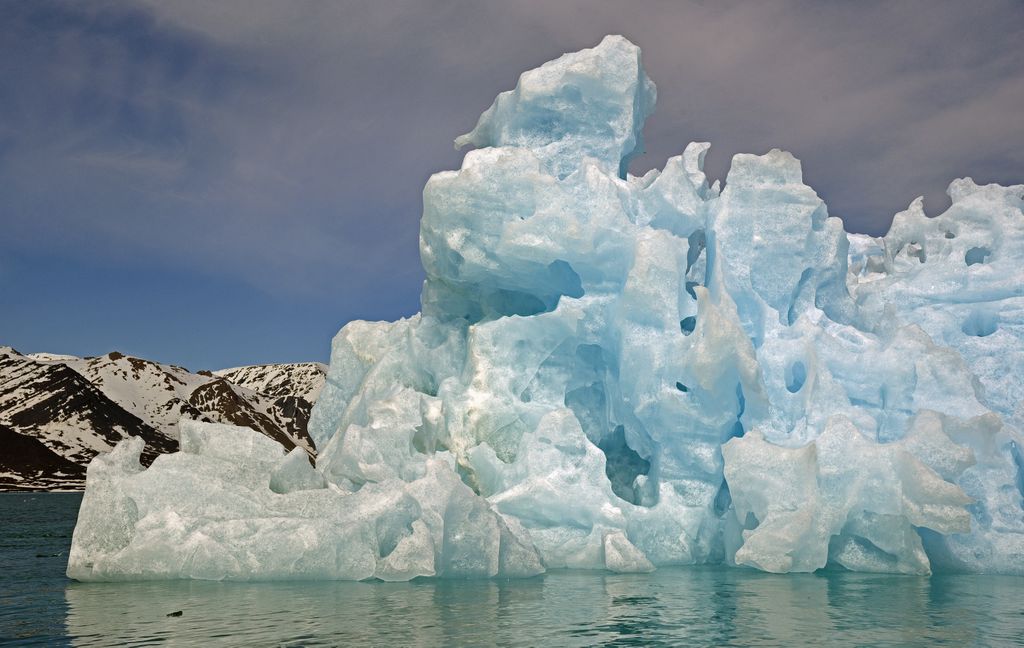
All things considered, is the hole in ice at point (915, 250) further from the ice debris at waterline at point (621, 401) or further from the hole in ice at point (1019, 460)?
the hole in ice at point (1019, 460)

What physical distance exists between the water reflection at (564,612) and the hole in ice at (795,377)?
5.59 metres

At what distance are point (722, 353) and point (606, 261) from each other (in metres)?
4.02

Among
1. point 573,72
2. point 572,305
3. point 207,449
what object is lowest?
point 207,449

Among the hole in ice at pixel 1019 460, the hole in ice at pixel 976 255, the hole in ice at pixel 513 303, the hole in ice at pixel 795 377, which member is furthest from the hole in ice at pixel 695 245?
the hole in ice at pixel 1019 460

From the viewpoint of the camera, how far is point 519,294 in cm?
2392

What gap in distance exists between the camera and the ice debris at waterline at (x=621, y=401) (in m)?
Answer: 16.0

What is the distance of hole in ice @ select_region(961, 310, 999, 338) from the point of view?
77.4ft

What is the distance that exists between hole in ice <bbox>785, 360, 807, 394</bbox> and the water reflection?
5585 millimetres

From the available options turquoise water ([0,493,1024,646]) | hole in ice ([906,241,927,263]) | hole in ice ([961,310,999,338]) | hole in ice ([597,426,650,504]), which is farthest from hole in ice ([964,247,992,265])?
hole in ice ([597,426,650,504])

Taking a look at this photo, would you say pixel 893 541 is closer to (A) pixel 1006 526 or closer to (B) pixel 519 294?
(A) pixel 1006 526

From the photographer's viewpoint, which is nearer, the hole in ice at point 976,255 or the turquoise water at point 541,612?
the turquoise water at point 541,612

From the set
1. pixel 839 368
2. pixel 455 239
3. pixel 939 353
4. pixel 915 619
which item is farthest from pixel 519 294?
pixel 915 619

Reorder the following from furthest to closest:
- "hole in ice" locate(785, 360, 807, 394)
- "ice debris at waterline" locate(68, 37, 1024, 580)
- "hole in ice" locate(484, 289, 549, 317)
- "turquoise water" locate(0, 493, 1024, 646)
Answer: "hole in ice" locate(484, 289, 549, 317) < "hole in ice" locate(785, 360, 807, 394) < "ice debris at waterline" locate(68, 37, 1024, 580) < "turquoise water" locate(0, 493, 1024, 646)

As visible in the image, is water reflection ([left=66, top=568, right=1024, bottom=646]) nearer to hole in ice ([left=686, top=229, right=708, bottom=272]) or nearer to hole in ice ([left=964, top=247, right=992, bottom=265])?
hole in ice ([left=686, top=229, right=708, bottom=272])
